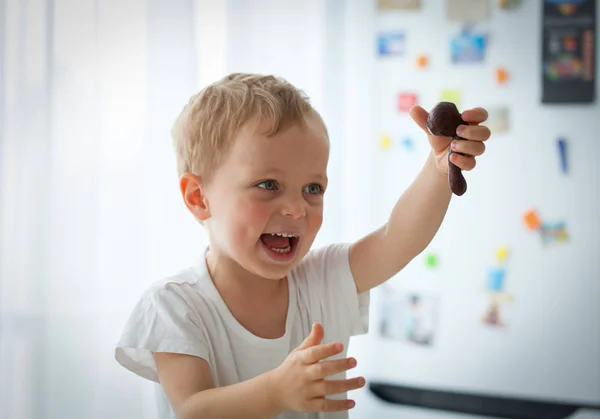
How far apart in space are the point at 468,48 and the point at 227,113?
136cm

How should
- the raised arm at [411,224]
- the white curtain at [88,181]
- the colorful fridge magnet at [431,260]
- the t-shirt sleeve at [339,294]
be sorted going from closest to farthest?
the raised arm at [411,224] → the t-shirt sleeve at [339,294] → the white curtain at [88,181] → the colorful fridge magnet at [431,260]

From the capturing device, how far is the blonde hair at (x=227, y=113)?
0.98 meters

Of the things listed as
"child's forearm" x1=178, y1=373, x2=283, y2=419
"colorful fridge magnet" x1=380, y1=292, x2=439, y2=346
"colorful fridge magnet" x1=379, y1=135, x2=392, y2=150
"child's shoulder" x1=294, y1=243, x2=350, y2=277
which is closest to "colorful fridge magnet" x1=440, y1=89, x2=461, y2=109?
"colorful fridge magnet" x1=379, y1=135, x2=392, y2=150

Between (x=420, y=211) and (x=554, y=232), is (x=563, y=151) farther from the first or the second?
(x=420, y=211)

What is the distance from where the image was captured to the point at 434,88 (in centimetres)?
214

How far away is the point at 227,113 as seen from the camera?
3.24 ft

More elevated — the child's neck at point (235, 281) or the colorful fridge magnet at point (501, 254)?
the child's neck at point (235, 281)

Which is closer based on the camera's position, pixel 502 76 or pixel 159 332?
pixel 159 332

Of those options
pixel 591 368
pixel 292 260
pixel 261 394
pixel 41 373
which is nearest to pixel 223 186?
pixel 292 260

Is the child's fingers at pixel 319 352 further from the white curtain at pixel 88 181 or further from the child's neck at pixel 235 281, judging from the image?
the white curtain at pixel 88 181

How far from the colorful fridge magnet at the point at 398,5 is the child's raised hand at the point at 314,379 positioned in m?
1.62

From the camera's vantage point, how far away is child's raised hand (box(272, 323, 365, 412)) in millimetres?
750

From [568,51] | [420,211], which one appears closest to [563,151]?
[568,51]

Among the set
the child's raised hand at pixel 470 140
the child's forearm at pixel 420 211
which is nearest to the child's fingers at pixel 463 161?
the child's raised hand at pixel 470 140
